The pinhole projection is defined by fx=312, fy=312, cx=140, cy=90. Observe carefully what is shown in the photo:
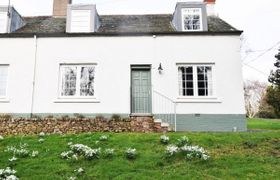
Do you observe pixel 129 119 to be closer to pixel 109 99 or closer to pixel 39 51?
pixel 109 99

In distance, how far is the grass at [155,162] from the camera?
25.7ft

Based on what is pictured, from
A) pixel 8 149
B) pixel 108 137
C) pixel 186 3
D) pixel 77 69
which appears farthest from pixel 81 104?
pixel 186 3

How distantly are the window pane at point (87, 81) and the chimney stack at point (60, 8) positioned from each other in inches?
224

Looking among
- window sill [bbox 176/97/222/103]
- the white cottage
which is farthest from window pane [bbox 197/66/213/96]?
window sill [bbox 176/97/222/103]

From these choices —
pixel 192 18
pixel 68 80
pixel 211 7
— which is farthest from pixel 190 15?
pixel 68 80

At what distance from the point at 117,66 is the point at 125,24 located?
319 cm

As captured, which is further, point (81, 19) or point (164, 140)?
point (81, 19)

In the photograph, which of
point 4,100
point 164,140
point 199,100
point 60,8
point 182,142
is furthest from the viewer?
point 60,8

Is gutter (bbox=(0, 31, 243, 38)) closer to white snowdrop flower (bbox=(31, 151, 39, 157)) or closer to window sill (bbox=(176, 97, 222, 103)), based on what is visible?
window sill (bbox=(176, 97, 222, 103))

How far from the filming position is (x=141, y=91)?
53.7ft

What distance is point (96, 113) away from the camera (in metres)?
15.7

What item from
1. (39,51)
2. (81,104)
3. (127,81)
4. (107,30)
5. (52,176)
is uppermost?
(107,30)

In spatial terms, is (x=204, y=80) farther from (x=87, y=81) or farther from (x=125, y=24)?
(x=87, y=81)

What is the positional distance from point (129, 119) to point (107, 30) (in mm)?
5437
